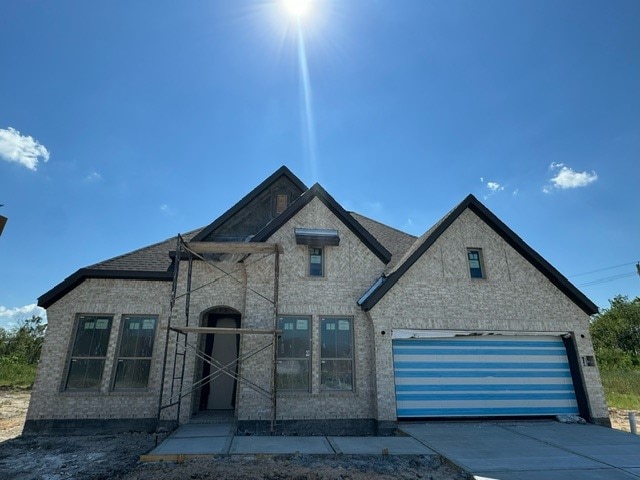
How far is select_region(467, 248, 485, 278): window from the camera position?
1105 cm

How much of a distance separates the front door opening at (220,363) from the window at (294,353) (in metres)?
1.93

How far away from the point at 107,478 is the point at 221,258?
6.25 m

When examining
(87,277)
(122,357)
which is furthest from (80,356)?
(87,277)

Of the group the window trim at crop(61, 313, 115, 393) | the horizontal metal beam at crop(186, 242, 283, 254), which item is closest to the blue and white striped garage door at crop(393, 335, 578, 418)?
the horizontal metal beam at crop(186, 242, 283, 254)

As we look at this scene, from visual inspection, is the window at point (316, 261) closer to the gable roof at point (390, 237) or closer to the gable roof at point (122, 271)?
the gable roof at point (390, 237)

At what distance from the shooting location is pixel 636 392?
604 inches

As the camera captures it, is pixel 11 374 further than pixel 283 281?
Yes

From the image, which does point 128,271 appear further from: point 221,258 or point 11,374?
point 11,374

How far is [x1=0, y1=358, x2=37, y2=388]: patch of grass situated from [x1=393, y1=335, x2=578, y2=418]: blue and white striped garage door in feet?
63.7

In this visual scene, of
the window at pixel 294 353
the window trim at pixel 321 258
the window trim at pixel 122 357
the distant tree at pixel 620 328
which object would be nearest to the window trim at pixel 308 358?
the window at pixel 294 353

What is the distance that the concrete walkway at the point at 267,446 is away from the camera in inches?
260

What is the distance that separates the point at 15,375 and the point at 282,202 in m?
19.6

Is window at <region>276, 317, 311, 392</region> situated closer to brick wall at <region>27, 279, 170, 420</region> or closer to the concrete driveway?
the concrete driveway

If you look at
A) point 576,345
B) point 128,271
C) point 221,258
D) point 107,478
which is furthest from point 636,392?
point 128,271
